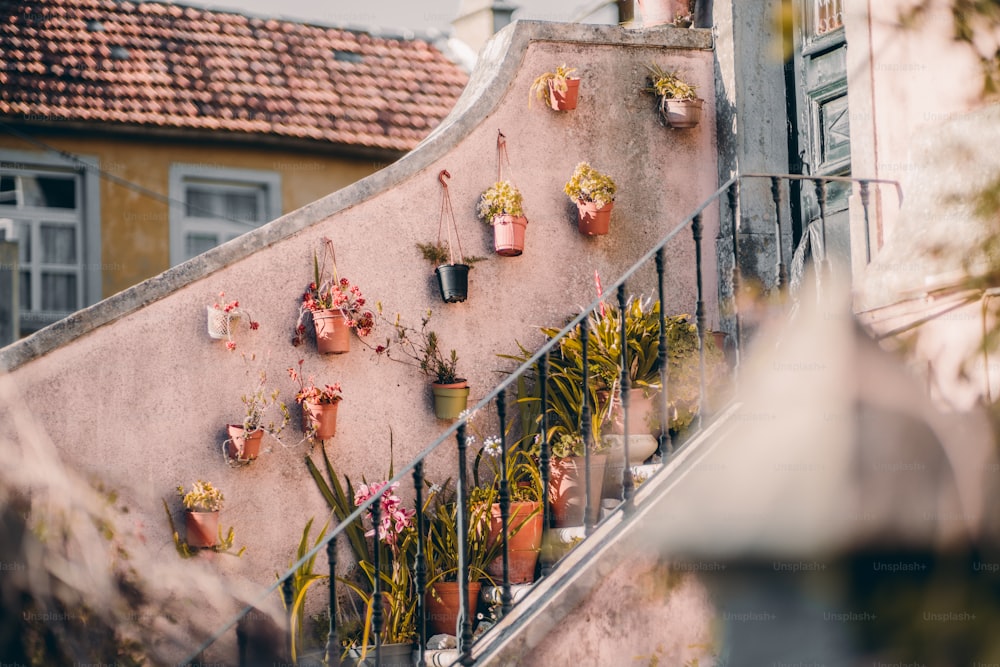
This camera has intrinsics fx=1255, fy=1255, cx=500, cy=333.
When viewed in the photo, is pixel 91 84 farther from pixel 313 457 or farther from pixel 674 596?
pixel 674 596

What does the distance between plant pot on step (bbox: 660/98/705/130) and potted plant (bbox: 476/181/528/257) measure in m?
1.13

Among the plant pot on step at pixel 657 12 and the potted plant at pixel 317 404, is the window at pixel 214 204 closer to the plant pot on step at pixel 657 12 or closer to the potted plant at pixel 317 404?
the plant pot on step at pixel 657 12

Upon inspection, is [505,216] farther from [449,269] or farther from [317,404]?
[317,404]

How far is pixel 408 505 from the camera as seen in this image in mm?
6801

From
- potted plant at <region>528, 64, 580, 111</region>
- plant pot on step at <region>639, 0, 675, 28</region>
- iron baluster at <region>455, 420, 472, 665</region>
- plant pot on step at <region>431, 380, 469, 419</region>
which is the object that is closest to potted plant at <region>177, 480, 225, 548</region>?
plant pot on step at <region>431, 380, 469, 419</region>

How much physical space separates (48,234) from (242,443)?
5.35 meters

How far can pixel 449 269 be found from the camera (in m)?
6.91

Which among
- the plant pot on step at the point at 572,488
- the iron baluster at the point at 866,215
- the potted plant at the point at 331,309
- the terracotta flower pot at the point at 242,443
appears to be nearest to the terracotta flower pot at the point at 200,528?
the terracotta flower pot at the point at 242,443

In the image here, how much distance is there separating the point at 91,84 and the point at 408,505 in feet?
18.7

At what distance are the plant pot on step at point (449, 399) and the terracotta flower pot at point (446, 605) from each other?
40.2 inches

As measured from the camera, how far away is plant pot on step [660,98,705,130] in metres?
7.54

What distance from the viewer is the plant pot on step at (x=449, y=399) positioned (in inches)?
271

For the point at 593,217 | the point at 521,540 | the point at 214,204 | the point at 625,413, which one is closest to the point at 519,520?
the point at 521,540

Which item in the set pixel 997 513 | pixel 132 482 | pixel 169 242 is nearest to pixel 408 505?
pixel 132 482
